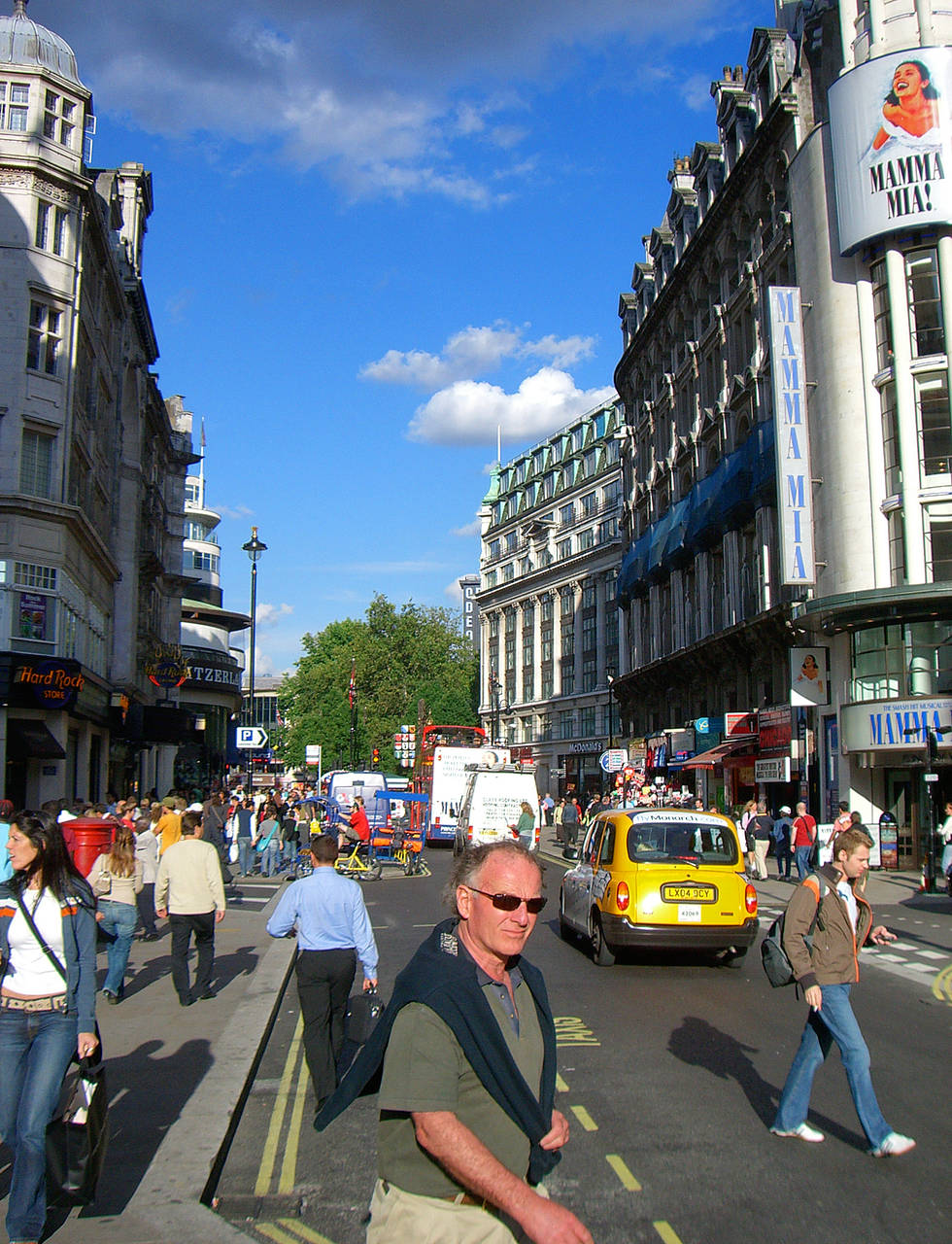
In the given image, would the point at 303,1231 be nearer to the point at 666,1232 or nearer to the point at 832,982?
the point at 666,1232

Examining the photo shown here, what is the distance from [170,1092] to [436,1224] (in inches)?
213

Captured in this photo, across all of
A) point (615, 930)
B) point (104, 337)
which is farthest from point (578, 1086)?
point (104, 337)

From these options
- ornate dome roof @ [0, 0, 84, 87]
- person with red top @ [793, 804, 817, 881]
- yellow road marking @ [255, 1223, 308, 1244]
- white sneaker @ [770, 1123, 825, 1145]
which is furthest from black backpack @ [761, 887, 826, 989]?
ornate dome roof @ [0, 0, 84, 87]

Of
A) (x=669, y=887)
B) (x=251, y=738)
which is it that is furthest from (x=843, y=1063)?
(x=251, y=738)

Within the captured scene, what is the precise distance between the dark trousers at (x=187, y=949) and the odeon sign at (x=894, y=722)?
72.2 ft

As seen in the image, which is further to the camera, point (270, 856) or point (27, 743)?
point (27, 743)

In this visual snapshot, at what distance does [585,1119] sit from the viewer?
727 cm

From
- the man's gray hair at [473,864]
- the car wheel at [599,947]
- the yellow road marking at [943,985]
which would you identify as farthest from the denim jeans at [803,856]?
the man's gray hair at [473,864]

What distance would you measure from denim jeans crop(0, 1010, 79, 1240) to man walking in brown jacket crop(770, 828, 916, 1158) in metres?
3.98

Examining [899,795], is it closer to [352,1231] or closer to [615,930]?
[615,930]

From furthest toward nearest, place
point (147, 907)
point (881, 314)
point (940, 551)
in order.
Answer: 1. point (881, 314)
2. point (940, 551)
3. point (147, 907)

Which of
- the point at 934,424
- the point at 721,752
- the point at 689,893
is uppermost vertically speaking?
the point at 934,424

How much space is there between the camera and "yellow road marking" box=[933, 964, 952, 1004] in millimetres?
11921

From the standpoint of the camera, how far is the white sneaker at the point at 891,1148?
6383 mm
